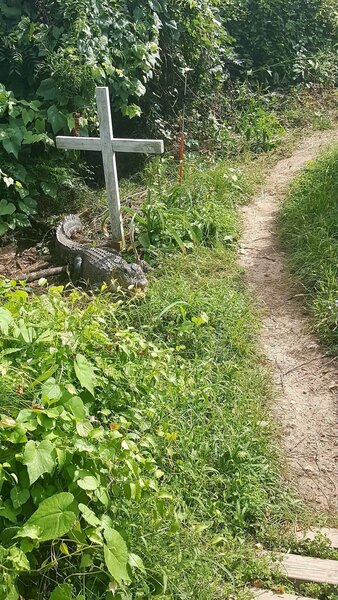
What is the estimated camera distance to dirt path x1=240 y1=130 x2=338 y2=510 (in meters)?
3.48

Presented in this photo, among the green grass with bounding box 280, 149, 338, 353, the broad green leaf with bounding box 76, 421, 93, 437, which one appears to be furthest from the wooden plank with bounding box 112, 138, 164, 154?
the broad green leaf with bounding box 76, 421, 93, 437

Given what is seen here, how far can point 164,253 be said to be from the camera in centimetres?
541

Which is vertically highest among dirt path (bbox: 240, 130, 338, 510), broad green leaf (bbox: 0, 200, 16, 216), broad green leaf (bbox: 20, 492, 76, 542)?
broad green leaf (bbox: 0, 200, 16, 216)

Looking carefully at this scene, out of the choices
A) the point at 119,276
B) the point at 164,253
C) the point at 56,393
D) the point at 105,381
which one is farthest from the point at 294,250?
the point at 56,393

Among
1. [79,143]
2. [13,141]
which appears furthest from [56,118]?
[79,143]

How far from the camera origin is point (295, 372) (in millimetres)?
4227

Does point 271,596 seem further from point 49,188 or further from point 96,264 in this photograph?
point 49,188

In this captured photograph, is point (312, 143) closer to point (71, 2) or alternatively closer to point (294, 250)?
point (294, 250)

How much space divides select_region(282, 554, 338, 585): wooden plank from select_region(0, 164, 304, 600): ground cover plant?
9 centimetres

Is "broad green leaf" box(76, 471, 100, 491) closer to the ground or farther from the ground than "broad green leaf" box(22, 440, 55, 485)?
closer to the ground

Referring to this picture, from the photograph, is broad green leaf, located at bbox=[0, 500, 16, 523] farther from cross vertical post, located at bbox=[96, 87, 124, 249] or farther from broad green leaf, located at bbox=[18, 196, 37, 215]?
broad green leaf, located at bbox=[18, 196, 37, 215]

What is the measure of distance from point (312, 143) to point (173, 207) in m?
2.87

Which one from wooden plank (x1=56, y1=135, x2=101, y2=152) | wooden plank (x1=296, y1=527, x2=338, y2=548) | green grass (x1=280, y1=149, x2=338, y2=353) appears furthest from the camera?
wooden plank (x1=56, y1=135, x2=101, y2=152)

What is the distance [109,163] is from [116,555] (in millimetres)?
3723
